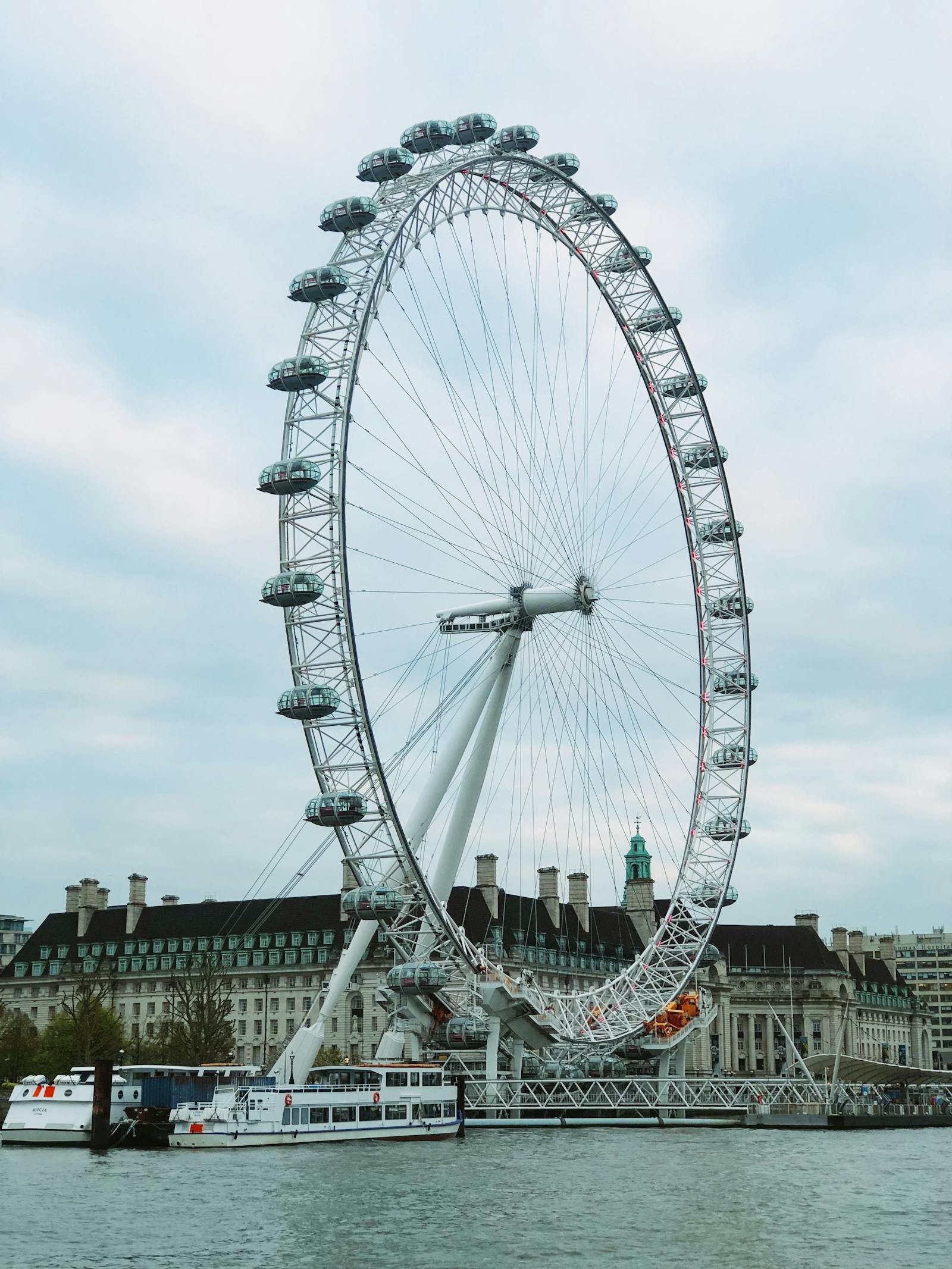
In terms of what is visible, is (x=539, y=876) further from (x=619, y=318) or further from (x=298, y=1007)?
(x=619, y=318)

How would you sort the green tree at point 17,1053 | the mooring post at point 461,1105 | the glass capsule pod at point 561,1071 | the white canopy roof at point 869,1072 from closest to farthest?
the mooring post at point 461,1105 < the glass capsule pod at point 561,1071 < the green tree at point 17,1053 < the white canopy roof at point 869,1072

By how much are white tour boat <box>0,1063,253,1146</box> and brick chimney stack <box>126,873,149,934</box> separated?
8877 centimetres

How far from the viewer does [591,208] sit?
100562 millimetres

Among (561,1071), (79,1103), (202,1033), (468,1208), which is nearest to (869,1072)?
(561,1071)

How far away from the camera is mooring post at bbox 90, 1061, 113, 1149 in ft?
264

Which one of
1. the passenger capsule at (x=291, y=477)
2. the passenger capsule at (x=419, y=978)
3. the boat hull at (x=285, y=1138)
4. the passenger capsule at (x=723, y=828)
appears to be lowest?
the boat hull at (x=285, y=1138)

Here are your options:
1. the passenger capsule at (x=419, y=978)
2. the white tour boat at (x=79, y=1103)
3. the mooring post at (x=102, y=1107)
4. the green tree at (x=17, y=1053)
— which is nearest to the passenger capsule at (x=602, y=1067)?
the passenger capsule at (x=419, y=978)

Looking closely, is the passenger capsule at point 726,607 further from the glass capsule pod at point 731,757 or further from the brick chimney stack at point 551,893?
the brick chimney stack at point 551,893

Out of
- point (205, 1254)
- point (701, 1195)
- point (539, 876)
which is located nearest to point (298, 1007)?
point (539, 876)

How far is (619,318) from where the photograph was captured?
106 metres

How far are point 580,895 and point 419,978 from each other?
8656cm

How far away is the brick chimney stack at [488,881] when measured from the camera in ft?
516

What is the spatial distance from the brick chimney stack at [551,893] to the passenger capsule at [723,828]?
57990 mm

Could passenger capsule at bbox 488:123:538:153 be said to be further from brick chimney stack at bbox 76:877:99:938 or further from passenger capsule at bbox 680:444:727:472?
brick chimney stack at bbox 76:877:99:938
